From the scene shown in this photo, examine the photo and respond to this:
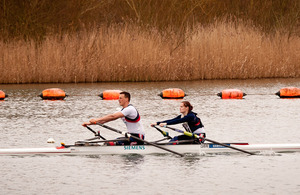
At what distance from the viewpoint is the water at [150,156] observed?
10.7 m

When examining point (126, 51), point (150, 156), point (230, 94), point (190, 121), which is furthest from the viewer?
point (126, 51)

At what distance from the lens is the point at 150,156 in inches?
523

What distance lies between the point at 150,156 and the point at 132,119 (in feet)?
2.68

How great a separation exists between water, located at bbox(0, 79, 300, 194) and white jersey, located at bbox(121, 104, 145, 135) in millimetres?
579

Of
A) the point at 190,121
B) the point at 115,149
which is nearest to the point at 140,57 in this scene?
the point at 190,121

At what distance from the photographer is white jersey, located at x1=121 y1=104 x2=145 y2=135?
13.4 m

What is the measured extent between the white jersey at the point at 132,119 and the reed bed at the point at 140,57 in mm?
16067

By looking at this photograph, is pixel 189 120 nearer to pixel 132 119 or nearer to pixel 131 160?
pixel 132 119

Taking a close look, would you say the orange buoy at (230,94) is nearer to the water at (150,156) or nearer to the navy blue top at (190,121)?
the water at (150,156)

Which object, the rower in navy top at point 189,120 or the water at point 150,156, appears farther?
the rower in navy top at point 189,120

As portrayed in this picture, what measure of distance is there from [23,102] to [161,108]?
5163 mm

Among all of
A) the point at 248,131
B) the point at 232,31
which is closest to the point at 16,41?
the point at 232,31

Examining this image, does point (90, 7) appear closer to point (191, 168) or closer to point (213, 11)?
point (213, 11)

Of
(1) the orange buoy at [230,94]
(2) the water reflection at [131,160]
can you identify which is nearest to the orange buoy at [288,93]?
(1) the orange buoy at [230,94]
